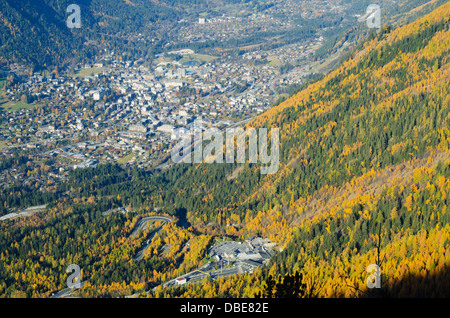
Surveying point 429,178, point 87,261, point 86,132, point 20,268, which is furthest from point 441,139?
point 86,132

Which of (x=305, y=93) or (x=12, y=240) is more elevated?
(x=305, y=93)

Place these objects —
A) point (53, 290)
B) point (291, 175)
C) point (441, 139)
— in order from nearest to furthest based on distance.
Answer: point (53, 290) → point (441, 139) → point (291, 175)

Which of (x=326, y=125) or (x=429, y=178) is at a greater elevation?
(x=326, y=125)

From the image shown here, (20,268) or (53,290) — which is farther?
(20,268)

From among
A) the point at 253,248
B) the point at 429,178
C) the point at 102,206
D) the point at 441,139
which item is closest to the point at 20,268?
the point at 102,206

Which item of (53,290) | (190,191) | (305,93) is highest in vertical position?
(305,93)

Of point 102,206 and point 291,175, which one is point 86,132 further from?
point 291,175
